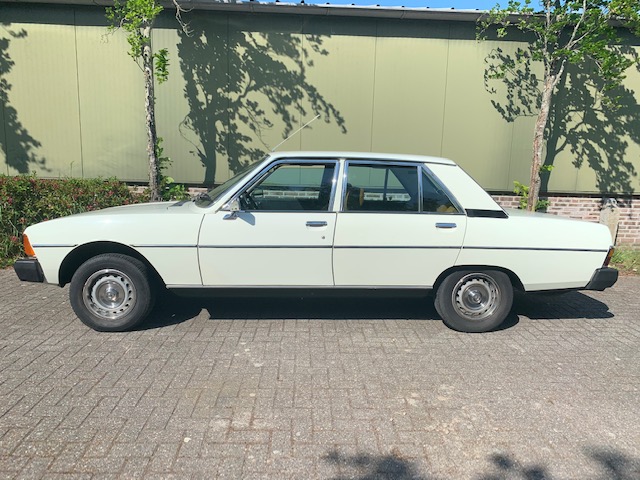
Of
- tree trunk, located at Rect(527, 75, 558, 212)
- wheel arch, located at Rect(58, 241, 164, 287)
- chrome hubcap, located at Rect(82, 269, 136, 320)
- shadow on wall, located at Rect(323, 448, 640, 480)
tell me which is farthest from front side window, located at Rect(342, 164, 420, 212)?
tree trunk, located at Rect(527, 75, 558, 212)

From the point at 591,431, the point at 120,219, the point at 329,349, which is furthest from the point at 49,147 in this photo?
the point at 591,431

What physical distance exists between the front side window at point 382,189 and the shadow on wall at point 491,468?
232cm

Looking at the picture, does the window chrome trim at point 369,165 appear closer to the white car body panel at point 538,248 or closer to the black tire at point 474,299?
the white car body panel at point 538,248

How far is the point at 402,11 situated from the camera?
7.61 metres

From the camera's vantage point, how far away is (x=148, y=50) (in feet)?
24.0

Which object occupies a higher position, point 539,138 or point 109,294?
point 539,138

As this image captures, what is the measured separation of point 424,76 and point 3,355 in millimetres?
7166

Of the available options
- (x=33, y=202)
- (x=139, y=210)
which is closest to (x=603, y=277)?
(x=139, y=210)

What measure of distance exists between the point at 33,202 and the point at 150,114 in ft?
7.11

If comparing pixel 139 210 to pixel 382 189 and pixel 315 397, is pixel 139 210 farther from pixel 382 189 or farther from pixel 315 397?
pixel 315 397

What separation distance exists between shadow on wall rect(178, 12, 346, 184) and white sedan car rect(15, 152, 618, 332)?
376cm

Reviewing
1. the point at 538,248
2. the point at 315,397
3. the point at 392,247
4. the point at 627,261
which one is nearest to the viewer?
the point at 315,397

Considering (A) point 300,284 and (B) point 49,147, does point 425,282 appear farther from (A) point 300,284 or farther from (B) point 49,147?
(B) point 49,147

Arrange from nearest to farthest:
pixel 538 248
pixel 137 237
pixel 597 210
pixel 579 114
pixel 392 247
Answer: pixel 137 237 → pixel 392 247 → pixel 538 248 → pixel 579 114 → pixel 597 210
